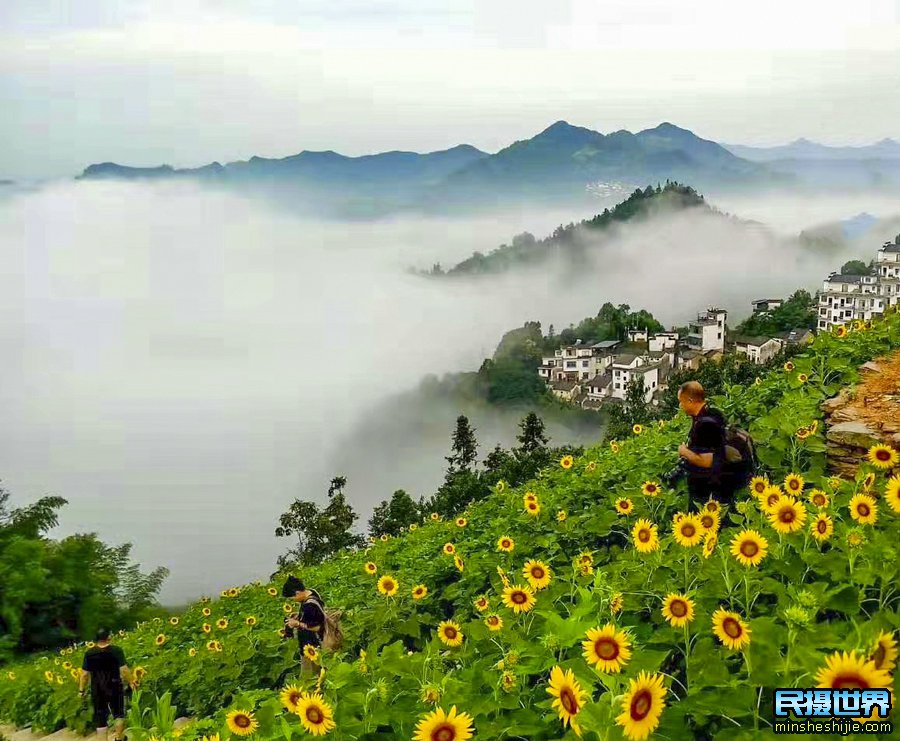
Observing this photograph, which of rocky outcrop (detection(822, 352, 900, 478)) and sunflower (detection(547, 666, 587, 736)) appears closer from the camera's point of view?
sunflower (detection(547, 666, 587, 736))

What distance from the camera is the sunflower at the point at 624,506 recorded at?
4434 millimetres

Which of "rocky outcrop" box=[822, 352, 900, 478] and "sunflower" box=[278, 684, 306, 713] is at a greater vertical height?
"rocky outcrop" box=[822, 352, 900, 478]

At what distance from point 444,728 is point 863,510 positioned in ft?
5.97

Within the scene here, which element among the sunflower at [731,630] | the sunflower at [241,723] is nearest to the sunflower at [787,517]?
the sunflower at [731,630]

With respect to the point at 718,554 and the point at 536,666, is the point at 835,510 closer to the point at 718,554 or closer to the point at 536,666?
the point at 718,554

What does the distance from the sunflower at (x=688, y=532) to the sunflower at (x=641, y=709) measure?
1219 mm

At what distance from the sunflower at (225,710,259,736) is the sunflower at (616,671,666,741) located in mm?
1298

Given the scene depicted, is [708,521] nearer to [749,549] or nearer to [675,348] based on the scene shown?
[749,549]

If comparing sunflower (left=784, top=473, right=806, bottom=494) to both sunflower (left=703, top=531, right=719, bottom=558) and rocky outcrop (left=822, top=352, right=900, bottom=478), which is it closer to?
sunflower (left=703, top=531, right=719, bottom=558)

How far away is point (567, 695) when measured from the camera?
6.59 ft

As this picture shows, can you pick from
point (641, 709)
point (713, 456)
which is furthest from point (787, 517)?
point (641, 709)

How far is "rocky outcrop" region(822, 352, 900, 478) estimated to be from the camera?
439cm

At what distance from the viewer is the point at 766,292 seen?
176125 millimetres

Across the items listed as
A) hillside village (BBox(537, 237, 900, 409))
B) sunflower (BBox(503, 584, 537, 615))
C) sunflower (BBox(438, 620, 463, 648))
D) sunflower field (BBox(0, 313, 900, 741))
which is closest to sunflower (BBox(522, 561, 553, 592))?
sunflower field (BBox(0, 313, 900, 741))
